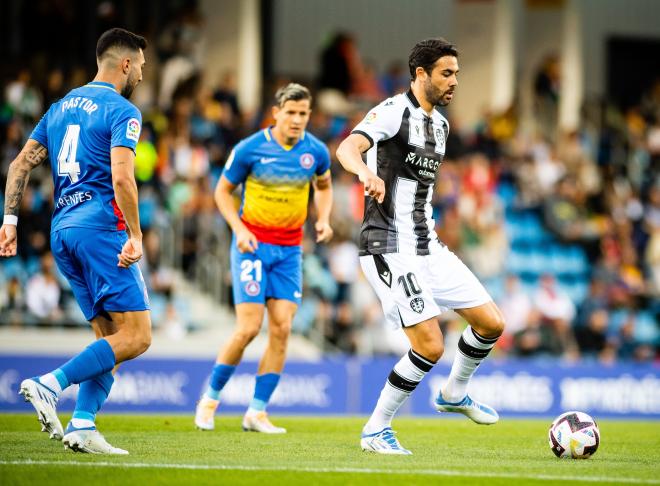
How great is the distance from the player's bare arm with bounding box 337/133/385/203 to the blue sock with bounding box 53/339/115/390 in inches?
80.5

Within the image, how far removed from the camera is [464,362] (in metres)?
9.17

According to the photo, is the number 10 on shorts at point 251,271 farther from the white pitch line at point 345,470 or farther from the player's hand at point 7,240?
the white pitch line at point 345,470

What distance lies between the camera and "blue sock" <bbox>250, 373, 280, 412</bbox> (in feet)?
35.7

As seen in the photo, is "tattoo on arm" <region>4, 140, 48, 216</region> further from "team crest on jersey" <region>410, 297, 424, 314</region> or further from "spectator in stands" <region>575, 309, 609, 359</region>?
"spectator in stands" <region>575, 309, 609, 359</region>

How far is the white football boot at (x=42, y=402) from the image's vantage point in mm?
7461

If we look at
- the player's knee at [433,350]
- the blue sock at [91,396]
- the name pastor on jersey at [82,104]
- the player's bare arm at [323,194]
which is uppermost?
the name pastor on jersey at [82,104]

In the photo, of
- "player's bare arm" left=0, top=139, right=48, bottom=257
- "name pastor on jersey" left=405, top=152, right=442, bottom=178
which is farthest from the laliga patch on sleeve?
"name pastor on jersey" left=405, top=152, right=442, bottom=178

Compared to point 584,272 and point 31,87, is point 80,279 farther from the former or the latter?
point 584,272

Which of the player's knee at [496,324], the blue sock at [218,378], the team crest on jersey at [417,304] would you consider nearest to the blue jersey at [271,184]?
the blue sock at [218,378]

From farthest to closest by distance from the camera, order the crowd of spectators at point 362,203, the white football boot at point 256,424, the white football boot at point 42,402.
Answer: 1. the crowd of spectators at point 362,203
2. the white football boot at point 256,424
3. the white football boot at point 42,402

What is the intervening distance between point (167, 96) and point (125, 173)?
14.3 metres

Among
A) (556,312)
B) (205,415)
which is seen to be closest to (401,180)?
(205,415)

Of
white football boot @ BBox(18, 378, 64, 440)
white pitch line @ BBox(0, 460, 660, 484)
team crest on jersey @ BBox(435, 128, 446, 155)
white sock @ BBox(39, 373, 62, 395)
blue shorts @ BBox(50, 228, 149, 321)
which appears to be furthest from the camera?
team crest on jersey @ BBox(435, 128, 446, 155)

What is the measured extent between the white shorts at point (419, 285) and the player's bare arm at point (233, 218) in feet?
6.13
